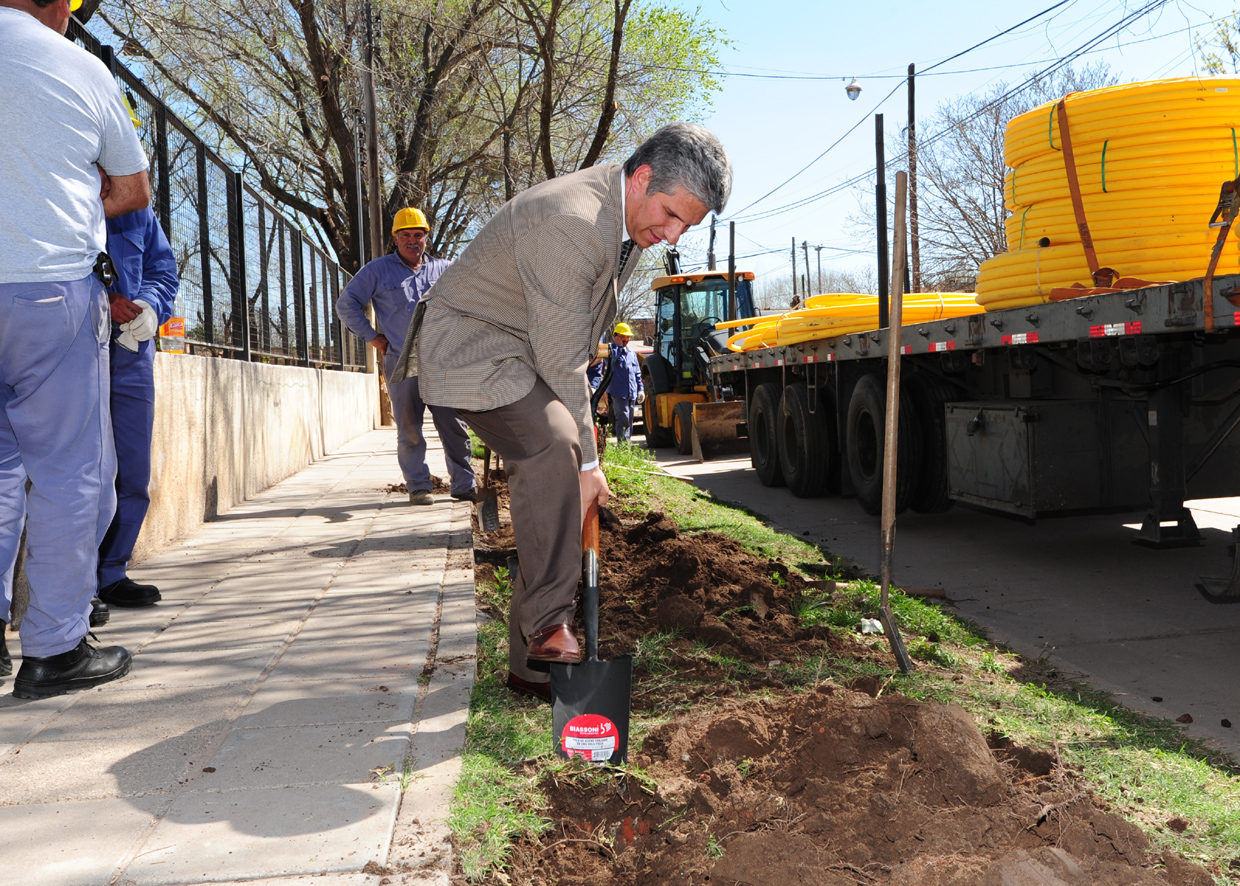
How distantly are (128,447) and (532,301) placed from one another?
281 centimetres

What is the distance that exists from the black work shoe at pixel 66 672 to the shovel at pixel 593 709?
1746mm

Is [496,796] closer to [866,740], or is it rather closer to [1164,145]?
[866,740]

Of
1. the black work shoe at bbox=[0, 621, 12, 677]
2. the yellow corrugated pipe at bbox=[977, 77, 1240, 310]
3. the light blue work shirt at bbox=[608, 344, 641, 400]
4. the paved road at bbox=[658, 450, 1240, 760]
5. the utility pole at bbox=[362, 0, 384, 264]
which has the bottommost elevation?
the paved road at bbox=[658, 450, 1240, 760]

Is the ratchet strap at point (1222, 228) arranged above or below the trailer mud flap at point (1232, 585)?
above

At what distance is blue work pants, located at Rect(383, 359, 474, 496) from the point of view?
302 inches

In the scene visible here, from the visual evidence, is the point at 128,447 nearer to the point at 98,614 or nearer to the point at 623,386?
the point at 98,614

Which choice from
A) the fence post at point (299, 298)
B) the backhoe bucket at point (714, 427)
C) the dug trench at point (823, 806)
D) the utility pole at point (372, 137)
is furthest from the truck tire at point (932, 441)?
the utility pole at point (372, 137)

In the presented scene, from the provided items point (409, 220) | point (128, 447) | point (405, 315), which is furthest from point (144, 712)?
point (409, 220)

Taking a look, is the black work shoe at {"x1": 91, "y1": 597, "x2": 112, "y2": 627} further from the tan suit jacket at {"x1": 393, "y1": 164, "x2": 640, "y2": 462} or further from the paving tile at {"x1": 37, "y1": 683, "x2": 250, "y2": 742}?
the tan suit jacket at {"x1": 393, "y1": 164, "x2": 640, "y2": 462}

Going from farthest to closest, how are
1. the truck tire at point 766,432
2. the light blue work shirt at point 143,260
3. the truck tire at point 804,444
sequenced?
the truck tire at point 766,432
the truck tire at point 804,444
the light blue work shirt at point 143,260

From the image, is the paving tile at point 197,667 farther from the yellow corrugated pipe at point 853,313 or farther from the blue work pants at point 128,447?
the yellow corrugated pipe at point 853,313

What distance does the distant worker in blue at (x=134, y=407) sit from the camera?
15.7 feet

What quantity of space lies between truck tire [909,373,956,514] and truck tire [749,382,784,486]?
3040 mm

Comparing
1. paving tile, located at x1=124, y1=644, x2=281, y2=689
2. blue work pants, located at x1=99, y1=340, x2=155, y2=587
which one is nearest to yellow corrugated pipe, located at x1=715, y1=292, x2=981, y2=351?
blue work pants, located at x1=99, y1=340, x2=155, y2=587
